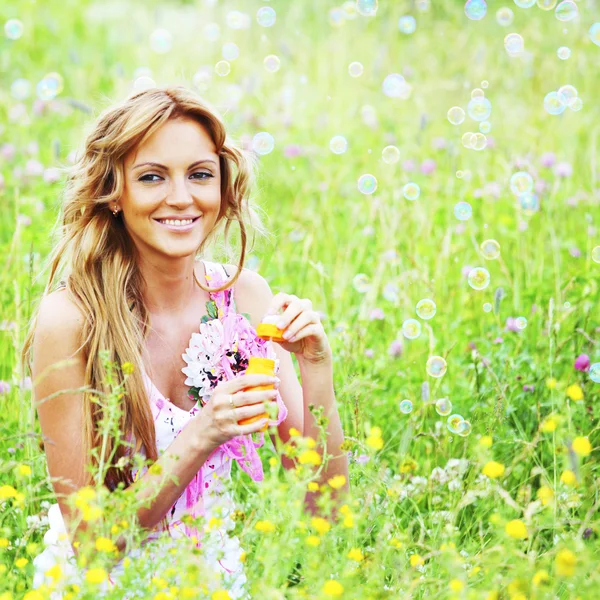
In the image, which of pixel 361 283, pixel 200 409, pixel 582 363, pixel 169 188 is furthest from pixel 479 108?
pixel 200 409

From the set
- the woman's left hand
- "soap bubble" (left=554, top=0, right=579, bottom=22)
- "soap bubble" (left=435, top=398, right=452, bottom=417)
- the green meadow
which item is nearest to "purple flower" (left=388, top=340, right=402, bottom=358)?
the green meadow

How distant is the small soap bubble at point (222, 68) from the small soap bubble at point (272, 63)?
0.23 meters

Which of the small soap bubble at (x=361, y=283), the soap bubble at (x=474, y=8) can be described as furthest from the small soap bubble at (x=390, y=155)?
the small soap bubble at (x=361, y=283)

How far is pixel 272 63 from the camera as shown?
562 centimetres

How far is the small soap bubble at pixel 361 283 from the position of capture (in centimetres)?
319

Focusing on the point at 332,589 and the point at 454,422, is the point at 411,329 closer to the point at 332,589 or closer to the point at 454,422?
the point at 454,422

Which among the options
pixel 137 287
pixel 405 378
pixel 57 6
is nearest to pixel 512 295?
pixel 405 378

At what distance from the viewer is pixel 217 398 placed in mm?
1885

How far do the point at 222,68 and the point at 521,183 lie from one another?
2661 mm

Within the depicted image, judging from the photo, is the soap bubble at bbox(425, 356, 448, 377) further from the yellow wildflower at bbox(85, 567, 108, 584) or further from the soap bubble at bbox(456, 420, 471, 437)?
the yellow wildflower at bbox(85, 567, 108, 584)

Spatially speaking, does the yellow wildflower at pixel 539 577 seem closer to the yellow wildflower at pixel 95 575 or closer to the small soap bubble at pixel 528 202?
the yellow wildflower at pixel 95 575

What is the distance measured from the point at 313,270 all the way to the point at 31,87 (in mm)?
2790

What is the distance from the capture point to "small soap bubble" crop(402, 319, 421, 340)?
2.86 m

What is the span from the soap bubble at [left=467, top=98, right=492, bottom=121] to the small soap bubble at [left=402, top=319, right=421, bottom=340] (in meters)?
1.48
